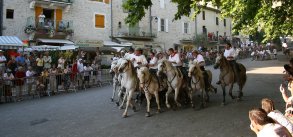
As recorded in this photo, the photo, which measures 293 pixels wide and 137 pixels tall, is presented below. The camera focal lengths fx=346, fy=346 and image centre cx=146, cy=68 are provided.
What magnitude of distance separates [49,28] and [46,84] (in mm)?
14399

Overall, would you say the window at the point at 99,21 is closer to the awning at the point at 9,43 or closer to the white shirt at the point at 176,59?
the awning at the point at 9,43

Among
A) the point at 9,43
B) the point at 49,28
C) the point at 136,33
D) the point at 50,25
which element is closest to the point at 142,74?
the point at 9,43

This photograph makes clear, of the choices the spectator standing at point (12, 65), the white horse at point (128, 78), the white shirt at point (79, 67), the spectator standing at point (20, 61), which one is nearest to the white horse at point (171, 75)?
the white horse at point (128, 78)

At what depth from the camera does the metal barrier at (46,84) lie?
17.3 m

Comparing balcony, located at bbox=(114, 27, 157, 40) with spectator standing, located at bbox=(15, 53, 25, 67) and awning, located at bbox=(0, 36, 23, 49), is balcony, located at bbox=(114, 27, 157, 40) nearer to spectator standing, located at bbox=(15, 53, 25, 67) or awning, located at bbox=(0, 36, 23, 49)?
awning, located at bbox=(0, 36, 23, 49)

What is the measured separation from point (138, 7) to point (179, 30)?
3925cm

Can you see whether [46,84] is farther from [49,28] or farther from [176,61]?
[49,28]

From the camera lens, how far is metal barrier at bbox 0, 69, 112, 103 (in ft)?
56.9

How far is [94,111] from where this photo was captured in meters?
13.5

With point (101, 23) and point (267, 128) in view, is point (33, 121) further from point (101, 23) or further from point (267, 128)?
point (101, 23)

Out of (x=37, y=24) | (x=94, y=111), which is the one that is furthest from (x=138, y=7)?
(x=37, y=24)

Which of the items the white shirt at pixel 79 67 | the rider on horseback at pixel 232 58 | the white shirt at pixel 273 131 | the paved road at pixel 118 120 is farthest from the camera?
the white shirt at pixel 79 67

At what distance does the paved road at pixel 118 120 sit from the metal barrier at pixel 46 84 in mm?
1563

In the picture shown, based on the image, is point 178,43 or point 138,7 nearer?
point 138,7
